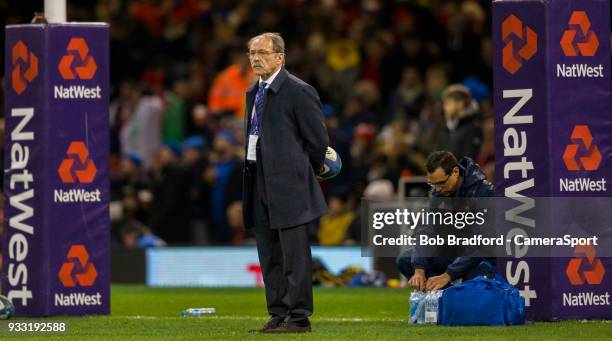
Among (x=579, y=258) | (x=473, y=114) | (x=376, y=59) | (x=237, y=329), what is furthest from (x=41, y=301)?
(x=376, y=59)

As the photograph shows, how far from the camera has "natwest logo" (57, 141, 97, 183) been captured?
13969mm

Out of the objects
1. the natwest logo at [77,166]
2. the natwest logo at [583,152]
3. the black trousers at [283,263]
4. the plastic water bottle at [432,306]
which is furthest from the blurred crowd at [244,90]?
the black trousers at [283,263]

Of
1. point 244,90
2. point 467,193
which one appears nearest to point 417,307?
point 467,193

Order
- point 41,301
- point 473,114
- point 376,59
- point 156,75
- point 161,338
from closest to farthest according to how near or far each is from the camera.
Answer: point 161,338, point 41,301, point 473,114, point 376,59, point 156,75

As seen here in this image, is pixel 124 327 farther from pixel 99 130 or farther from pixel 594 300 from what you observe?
pixel 594 300

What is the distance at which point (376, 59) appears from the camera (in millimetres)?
24047

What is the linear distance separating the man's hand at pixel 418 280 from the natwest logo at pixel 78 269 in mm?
3305

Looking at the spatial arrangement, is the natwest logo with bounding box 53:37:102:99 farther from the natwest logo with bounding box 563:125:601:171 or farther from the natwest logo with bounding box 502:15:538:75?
the natwest logo with bounding box 563:125:601:171

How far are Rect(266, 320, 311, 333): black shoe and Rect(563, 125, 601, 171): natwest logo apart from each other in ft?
9.25

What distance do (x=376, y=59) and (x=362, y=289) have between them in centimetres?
632

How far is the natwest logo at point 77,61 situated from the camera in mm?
13969

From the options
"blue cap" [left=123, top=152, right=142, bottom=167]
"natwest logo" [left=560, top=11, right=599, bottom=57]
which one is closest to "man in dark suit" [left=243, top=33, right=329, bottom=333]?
"natwest logo" [left=560, top=11, right=599, bottom=57]

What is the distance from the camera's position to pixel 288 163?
446 inches

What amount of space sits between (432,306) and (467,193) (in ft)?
3.31
